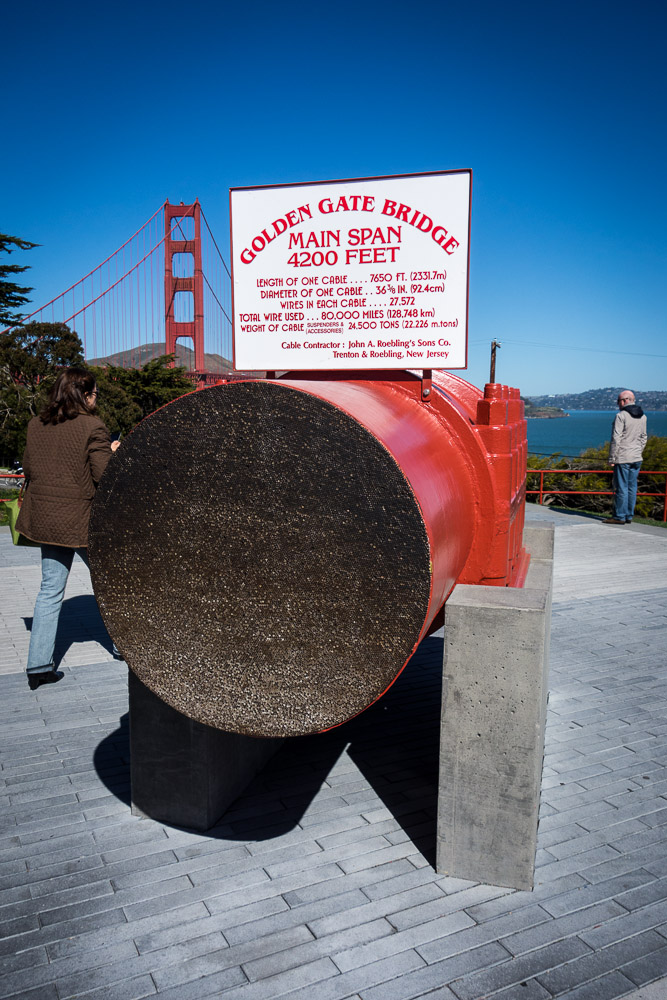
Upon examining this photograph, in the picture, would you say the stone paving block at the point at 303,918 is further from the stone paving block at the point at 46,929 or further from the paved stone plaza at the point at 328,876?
the stone paving block at the point at 46,929

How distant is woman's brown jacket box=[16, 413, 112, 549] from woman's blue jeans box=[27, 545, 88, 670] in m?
0.13

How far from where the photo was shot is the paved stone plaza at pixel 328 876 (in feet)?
7.18

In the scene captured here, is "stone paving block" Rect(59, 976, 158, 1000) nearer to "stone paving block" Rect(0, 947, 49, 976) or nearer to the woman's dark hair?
"stone paving block" Rect(0, 947, 49, 976)

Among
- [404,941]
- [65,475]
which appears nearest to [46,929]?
[404,941]

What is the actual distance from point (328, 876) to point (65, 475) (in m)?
2.37

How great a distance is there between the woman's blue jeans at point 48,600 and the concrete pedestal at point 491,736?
2.36 meters

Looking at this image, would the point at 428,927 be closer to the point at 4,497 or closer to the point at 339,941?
the point at 339,941

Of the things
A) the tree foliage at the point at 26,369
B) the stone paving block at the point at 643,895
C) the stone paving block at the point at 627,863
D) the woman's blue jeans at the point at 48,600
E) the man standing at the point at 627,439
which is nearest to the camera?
the stone paving block at the point at 643,895

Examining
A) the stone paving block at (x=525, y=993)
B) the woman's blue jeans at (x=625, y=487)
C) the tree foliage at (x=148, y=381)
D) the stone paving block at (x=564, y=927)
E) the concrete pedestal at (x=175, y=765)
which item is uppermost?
the tree foliage at (x=148, y=381)

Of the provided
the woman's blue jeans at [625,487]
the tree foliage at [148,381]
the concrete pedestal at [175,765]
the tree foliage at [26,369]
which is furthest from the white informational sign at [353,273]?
the tree foliage at [148,381]

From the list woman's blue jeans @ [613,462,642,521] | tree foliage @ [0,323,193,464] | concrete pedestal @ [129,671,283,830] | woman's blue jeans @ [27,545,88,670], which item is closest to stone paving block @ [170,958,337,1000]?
concrete pedestal @ [129,671,283,830]

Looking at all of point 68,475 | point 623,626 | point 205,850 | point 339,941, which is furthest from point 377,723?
point 623,626

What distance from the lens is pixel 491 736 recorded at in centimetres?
262

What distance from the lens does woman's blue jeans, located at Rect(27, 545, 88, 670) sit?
416 centimetres
